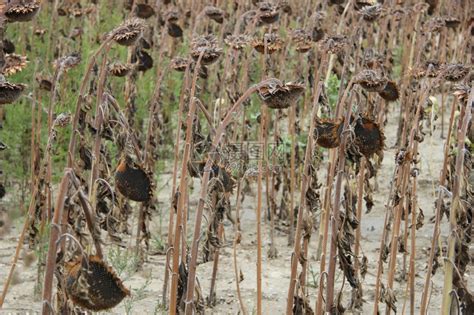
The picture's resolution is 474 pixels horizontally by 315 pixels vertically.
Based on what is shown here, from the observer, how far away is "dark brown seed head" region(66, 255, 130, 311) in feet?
5.67

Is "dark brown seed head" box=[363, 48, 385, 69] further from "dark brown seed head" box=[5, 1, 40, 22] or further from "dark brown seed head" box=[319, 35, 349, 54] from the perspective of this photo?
"dark brown seed head" box=[5, 1, 40, 22]

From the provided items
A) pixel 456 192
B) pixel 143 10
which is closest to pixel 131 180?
pixel 456 192

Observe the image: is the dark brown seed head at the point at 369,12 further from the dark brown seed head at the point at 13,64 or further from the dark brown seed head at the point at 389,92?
the dark brown seed head at the point at 13,64

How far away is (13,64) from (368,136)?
1183 millimetres

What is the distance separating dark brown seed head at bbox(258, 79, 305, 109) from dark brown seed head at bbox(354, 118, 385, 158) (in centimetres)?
21

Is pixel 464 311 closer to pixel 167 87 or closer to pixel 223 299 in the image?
pixel 223 299

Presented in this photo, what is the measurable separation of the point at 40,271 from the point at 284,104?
171 cm

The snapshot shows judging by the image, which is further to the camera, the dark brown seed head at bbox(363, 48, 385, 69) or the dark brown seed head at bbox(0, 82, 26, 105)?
the dark brown seed head at bbox(363, 48, 385, 69)

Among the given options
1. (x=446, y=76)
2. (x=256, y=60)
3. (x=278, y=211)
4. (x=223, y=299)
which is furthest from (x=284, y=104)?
(x=256, y=60)

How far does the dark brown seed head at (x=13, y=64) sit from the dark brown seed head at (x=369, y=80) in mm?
1050

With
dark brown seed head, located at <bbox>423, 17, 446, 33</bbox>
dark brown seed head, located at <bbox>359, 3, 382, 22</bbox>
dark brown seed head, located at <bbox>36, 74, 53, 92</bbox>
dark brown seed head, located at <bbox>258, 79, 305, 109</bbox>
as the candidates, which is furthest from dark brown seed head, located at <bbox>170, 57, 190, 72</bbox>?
dark brown seed head, located at <bbox>423, 17, 446, 33</bbox>

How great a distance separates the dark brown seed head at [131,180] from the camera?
2.31 meters

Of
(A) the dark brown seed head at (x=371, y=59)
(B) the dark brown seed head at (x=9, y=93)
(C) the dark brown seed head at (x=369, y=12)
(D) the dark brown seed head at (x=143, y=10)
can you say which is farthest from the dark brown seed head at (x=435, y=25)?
(B) the dark brown seed head at (x=9, y=93)

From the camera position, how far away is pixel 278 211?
5.18m
